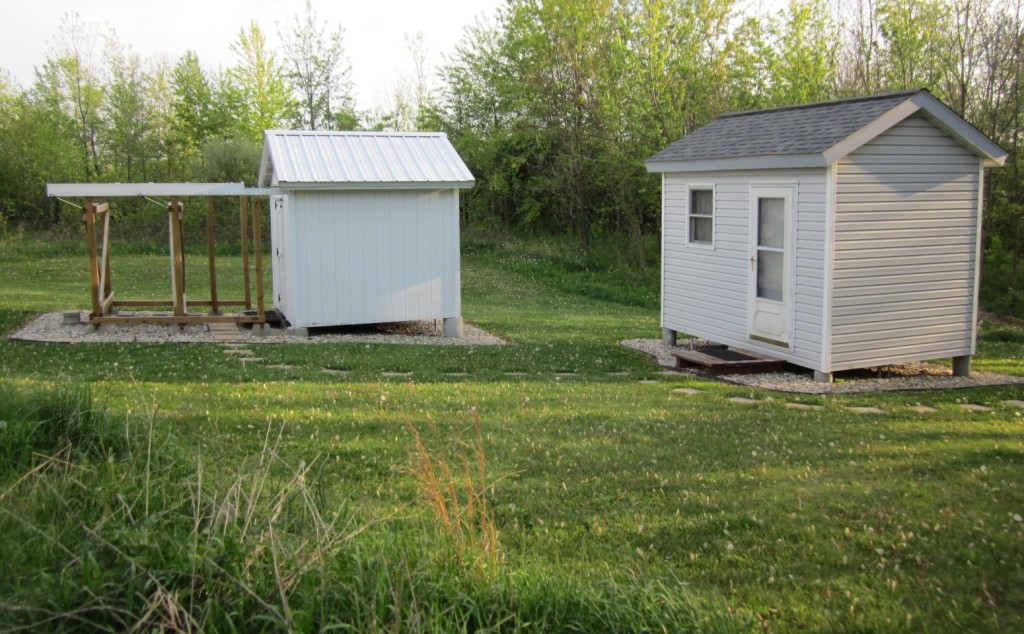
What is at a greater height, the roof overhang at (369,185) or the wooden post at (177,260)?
the roof overhang at (369,185)

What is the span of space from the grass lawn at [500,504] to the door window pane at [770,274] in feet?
5.98

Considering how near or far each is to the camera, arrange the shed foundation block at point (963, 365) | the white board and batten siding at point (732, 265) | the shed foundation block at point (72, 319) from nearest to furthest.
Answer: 1. the white board and batten siding at point (732, 265)
2. the shed foundation block at point (963, 365)
3. the shed foundation block at point (72, 319)

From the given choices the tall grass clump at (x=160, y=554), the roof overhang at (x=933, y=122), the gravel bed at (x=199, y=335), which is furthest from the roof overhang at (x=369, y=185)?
the tall grass clump at (x=160, y=554)

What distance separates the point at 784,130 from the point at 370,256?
644cm

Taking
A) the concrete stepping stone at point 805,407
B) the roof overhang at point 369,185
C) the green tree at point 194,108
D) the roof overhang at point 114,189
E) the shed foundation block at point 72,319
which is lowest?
the concrete stepping stone at point 805,407

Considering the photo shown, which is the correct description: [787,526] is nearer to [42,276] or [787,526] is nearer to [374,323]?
[374,323]

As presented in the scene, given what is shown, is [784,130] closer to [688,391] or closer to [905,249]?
[905,249]

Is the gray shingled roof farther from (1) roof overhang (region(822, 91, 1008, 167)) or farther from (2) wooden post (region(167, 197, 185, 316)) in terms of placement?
(2) wooden post (region(167, 197, 185, 316))

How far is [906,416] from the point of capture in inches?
360

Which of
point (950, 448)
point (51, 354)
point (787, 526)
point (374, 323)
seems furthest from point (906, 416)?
point (51, 354)

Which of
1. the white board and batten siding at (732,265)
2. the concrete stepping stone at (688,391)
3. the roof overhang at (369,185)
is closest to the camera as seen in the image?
the concrete stepping stone at (688,391)

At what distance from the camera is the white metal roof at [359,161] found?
45.7 ft

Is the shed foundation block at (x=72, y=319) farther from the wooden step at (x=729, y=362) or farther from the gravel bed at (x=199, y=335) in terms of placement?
the wooden step at (x=729, y=362)

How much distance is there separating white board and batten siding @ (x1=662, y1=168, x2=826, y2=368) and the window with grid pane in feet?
0.34
